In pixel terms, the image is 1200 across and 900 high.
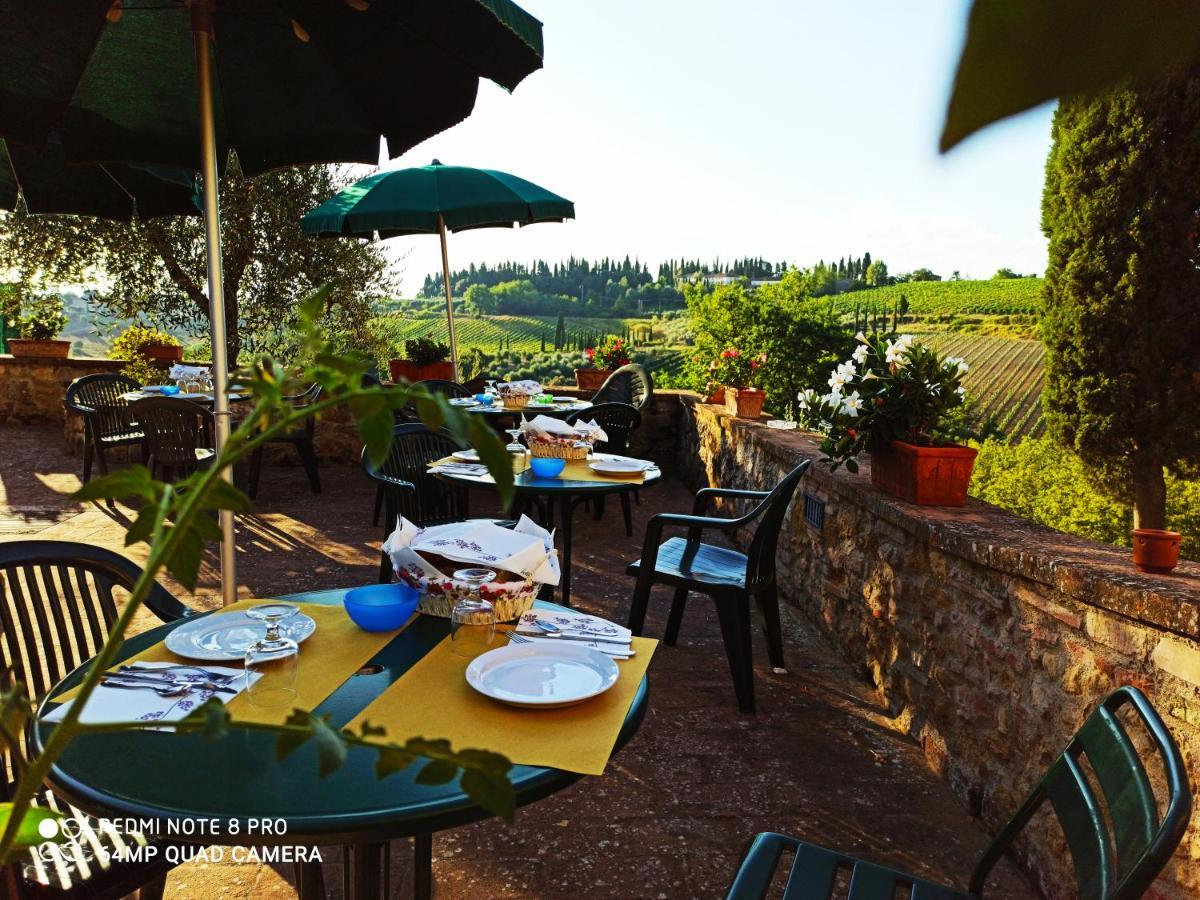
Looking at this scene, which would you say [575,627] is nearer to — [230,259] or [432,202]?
[432,202]

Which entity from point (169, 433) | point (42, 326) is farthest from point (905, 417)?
point (42, 326)

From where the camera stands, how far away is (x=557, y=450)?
3682mm

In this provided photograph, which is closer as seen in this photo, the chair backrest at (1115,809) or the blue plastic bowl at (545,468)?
the chair backrest at (1115,809)

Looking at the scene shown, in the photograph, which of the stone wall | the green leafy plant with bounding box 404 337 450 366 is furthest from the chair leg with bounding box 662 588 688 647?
the green leafy plant with bounding box 404 337 450 366

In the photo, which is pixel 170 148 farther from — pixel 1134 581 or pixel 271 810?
pixel 1134 581

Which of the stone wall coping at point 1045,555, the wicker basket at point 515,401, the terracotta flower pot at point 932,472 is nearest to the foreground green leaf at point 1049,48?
the stone wall coping at point 1045,555

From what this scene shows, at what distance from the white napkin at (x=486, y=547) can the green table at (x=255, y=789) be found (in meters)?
0.52

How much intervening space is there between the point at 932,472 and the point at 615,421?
324cm

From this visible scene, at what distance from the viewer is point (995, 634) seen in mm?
2215

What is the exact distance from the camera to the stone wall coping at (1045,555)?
1667 millimetres

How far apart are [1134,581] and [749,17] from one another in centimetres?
159

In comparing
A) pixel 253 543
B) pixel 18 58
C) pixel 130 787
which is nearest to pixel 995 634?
pixel 130 787

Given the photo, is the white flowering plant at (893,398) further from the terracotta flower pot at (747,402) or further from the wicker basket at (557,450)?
the terracotta flower pot at (747,402)

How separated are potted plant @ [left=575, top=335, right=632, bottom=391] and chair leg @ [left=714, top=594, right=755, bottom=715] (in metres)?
4.67
